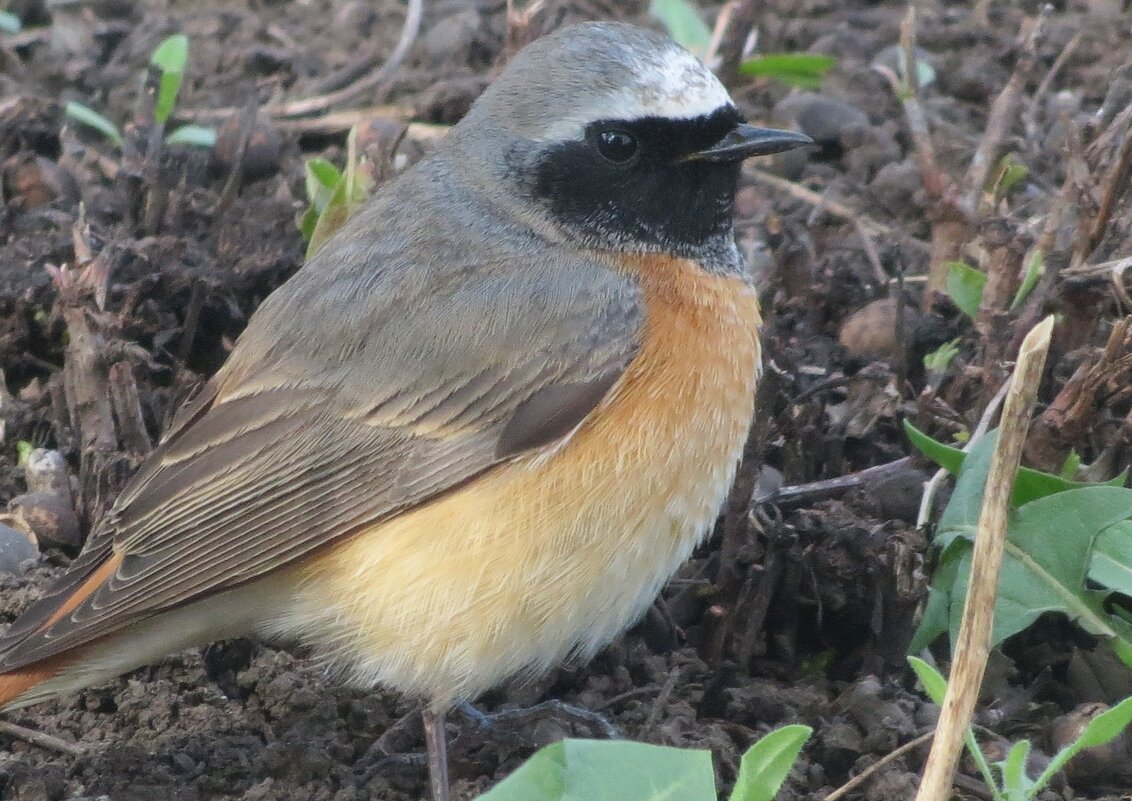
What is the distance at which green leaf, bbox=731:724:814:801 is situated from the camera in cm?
371

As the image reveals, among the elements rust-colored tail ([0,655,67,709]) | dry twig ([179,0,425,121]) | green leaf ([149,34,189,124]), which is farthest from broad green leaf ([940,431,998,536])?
dry twig ([179,0,425,121])

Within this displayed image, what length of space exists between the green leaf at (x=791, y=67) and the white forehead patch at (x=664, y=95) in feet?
7.62

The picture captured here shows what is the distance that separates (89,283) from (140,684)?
1410mm

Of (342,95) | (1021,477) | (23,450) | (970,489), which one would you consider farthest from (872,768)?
(342,95)

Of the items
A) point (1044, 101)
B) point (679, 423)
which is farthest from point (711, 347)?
point (1044, 101)

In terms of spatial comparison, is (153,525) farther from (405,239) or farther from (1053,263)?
(1053,263)

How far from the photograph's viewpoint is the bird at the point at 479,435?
467 centimetres

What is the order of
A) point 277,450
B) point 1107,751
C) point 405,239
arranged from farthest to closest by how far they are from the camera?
point 405,239
point 277,450
point 1107,751

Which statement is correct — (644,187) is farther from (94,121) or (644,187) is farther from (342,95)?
(94,121)

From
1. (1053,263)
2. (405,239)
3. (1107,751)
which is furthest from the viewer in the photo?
(1053,263)

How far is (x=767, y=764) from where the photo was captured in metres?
3.71

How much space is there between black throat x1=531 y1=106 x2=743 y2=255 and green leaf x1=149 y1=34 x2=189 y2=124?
2.32 meters

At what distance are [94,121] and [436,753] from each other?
370 cm

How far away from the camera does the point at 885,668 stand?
16.6ft
